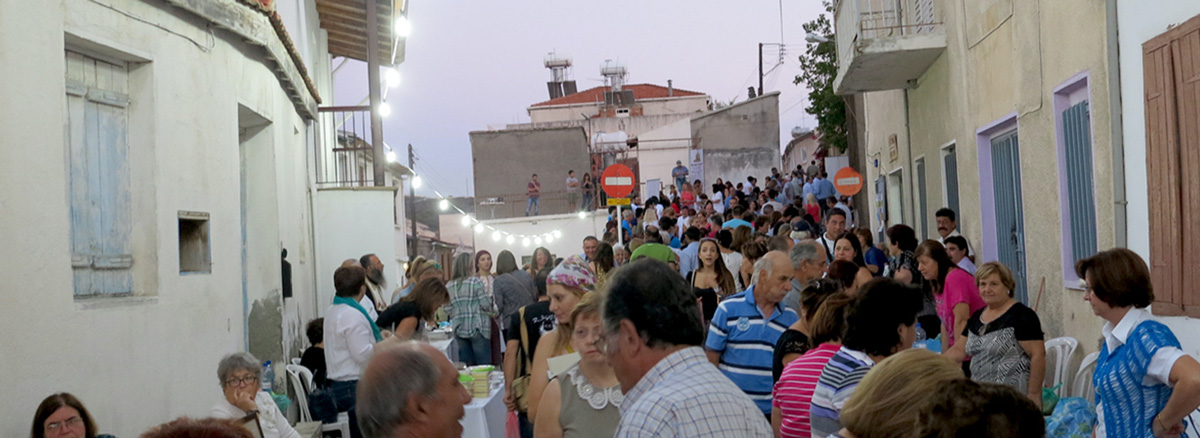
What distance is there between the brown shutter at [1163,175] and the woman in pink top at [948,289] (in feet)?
4.44

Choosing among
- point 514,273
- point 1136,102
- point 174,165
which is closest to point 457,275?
point 514,273

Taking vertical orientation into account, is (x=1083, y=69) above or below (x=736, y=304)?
above

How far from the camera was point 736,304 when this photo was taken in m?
5.99

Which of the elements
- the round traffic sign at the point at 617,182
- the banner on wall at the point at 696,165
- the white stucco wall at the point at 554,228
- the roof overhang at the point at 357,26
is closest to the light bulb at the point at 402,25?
the roof overhang at the point at 357,26

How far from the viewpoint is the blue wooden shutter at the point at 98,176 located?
7.52m

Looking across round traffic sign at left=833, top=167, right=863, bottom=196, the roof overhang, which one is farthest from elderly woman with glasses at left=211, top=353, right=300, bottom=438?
round traffic sign at left=833, top=167, right=863, bottom=196

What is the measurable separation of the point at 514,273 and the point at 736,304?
593 cm

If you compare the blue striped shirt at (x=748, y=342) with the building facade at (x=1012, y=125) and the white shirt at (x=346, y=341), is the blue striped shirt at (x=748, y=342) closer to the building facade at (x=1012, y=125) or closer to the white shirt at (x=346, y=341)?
the building facade at (x=1012, y=125)

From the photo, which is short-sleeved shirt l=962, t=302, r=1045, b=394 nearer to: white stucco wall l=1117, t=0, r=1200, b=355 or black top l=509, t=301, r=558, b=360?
white stucco wall l=1117, t=0, r=1200, b=355

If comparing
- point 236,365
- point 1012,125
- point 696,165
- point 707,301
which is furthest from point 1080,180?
point 696,165

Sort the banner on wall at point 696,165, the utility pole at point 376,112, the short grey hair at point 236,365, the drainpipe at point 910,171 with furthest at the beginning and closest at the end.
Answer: the banner on wall at point 696,165 → the utility pole at point 376,112 → the drainpipe at point 910,171 → the short grey hair at point 236,365

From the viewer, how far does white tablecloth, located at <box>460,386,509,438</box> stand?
7.90 meters

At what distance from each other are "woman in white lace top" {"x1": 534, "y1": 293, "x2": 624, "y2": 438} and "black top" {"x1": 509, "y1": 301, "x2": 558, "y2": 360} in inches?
84.4

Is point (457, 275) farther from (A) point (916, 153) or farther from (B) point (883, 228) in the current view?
(B) point (883, 228)
